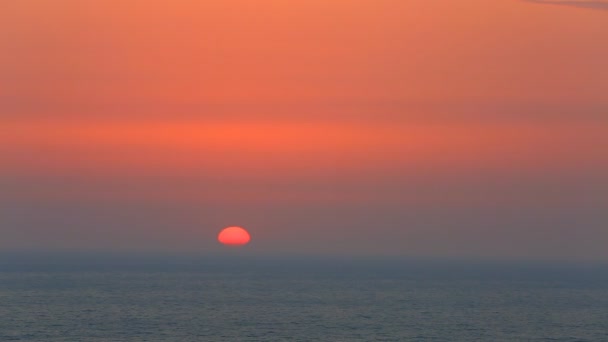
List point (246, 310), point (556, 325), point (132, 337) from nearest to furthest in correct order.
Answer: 1. point (132, 337)
2. point (556, 325)
3. point (246, 310)

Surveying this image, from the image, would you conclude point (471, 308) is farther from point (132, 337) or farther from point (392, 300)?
point (132, 337)

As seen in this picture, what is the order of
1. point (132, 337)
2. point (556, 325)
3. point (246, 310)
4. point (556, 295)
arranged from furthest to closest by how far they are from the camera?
1. point (556, 295)
2. point (246, 310)
3. point (556, 325)
4. point (132, 337)

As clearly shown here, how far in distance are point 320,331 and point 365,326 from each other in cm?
898

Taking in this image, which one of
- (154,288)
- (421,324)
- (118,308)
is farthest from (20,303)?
(421,324)


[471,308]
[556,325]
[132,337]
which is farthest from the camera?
[471,308]

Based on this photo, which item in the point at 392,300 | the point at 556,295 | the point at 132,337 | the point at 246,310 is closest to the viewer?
the point at 132,337

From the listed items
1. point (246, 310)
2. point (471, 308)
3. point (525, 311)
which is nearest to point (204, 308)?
point (246, 310)

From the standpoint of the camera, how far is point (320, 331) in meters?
117

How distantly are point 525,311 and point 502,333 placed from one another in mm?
34471

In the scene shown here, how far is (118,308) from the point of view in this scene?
483 ft

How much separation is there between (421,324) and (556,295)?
80.0 metres

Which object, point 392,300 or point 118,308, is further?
point 392,300

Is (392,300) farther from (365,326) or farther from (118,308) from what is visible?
(118,308)

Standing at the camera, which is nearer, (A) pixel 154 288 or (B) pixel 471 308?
(B) pixel 471 308
